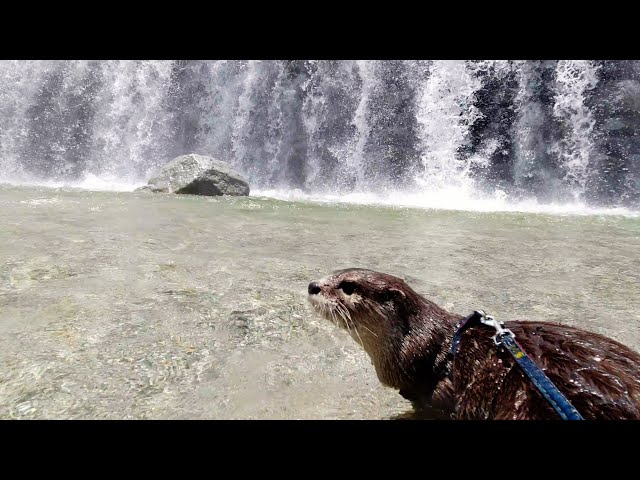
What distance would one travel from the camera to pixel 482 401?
187 centimetres

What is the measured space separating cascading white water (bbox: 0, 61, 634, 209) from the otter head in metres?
12.5

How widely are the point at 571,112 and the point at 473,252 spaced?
14037mm

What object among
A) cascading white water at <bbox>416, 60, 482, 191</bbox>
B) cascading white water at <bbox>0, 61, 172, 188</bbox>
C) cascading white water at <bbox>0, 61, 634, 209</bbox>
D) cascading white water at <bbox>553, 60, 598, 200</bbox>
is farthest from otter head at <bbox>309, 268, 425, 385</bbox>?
cascading white water at <bbox>0, 61, 172, 188</bbox>

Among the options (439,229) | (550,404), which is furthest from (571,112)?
(550,404)

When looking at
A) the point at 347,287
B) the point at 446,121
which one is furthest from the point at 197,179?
the point at 347,287

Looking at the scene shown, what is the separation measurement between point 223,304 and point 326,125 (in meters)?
17.1

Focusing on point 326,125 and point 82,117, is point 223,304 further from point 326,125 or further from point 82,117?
point 82,117

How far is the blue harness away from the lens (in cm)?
149

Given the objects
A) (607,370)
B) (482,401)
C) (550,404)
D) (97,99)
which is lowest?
(482,401)

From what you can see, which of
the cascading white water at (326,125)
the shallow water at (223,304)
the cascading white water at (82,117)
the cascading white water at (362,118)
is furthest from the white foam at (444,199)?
the cascading white water at (82,117)

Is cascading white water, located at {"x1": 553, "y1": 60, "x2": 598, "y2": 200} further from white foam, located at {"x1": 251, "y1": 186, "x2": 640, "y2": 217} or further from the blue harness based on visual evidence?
the blue harness

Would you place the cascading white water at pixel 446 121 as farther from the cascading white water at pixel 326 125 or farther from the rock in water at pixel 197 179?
the rock in water at pixel 197 179
